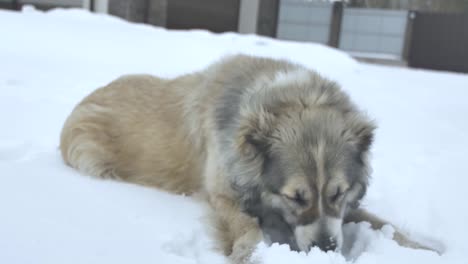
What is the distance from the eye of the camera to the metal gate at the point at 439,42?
17.4 m

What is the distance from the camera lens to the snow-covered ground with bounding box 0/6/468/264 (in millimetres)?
2334

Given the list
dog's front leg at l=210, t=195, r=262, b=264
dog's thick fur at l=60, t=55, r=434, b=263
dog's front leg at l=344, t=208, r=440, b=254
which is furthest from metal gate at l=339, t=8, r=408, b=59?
dog's front leg at l=210, t=195, r=262, b=264

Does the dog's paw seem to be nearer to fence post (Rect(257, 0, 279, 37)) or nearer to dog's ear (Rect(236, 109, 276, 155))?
dog's ear (Rect(236, 109, 276, 155))

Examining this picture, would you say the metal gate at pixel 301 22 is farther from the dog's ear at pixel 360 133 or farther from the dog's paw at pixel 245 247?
the dog's paw at pixel 245 247

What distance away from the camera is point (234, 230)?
287 cm

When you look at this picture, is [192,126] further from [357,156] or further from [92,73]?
[92,73]

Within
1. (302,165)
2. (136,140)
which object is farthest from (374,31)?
(302,165)

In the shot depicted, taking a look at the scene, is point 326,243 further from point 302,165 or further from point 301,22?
point 301,22

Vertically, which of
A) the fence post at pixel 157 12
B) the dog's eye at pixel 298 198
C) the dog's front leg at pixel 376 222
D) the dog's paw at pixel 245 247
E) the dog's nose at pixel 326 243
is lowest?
the dog's paw at pixel 245 247

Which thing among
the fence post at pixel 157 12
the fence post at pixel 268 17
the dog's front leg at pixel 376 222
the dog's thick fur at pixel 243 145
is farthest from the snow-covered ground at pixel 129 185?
the fence post at pixel 268 17

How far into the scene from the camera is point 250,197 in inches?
114

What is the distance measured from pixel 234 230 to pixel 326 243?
0.58 m

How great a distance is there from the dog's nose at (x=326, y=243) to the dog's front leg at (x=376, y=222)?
1.54ft

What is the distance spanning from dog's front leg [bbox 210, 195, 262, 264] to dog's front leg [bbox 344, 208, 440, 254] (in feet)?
2.10
